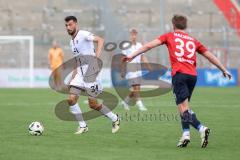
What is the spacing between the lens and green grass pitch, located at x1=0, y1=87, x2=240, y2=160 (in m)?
11.1

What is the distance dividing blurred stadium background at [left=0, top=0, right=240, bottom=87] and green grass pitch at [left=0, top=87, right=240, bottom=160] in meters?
17.7

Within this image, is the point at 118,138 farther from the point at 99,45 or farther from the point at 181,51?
the point at 181,51

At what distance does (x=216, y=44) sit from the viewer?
44812mm

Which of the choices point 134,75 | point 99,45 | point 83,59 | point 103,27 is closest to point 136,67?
point 134,75

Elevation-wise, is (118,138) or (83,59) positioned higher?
(83,59)

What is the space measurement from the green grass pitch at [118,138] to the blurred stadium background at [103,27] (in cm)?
1766

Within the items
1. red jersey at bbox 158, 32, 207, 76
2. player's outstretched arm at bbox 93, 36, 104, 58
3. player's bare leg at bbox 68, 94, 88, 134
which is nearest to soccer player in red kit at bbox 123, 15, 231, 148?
red jersey at bbox 158, 32, 207, 76

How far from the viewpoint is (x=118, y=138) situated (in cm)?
1380

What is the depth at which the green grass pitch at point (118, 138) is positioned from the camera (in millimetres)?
11117

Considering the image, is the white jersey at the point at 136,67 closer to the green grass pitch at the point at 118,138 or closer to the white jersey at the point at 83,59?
the green grass pitch at the point at 118,138

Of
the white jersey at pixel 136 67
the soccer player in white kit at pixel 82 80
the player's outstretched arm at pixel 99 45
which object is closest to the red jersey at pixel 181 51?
the player's outstretched arm at pixel 99 45

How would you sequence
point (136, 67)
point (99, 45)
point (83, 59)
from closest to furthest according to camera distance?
point (99, 45)
point (83, 59)
point (136, 67)

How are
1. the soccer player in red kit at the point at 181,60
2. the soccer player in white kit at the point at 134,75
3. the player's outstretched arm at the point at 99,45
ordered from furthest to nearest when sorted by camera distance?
the soccer player in white kit at the point at 134,75, the player's outstretched arm at the point at 99,45, the soccer player in red kit at the point at 181,60

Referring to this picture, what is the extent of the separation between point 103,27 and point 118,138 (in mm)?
28529
